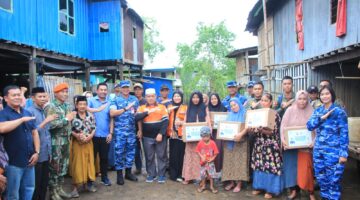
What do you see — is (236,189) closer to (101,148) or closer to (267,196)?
(267,196)

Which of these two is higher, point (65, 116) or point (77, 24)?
point (77, 24)

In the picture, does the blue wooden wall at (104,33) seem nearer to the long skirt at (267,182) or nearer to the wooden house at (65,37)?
the wooden house at (65,37)

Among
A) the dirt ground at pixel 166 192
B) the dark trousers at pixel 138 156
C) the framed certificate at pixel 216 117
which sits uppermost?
the framed certificate at pixel 216 117

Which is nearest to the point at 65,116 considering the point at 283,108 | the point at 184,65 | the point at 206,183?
the point at 206,183

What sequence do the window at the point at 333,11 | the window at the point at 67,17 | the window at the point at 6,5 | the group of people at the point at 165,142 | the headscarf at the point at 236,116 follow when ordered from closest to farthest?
the group of people at the point at 165,142, the headscarf at the point at 236,116, the window at the point at 333,11, the window at the point at 6,5, the window at the point at 67,17

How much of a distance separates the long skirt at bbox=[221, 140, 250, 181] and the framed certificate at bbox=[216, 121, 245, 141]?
26 centimetres

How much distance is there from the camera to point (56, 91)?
5.05 meters

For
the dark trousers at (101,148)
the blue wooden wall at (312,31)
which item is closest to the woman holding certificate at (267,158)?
the dark trousers at (101,148)

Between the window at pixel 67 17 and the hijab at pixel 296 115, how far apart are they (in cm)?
991

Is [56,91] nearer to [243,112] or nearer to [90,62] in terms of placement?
[243,112]

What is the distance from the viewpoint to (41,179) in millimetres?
4605

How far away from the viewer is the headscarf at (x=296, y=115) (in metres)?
5.05

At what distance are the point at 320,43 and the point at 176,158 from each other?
6055mm

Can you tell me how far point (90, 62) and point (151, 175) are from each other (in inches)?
387
